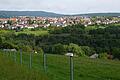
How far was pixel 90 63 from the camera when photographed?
18359 mm

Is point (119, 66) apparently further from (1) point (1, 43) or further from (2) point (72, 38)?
(2) point (72, 38)

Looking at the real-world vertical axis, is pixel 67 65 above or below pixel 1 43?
above

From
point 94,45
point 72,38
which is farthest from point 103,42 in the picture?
point 72,38

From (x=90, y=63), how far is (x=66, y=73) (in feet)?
8.97

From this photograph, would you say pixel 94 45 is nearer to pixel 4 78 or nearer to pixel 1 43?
pixel 1 43

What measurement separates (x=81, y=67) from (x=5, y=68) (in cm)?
424

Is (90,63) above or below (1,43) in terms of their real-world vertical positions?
above

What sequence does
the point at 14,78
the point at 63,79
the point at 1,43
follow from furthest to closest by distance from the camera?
the point at 1,43 < the point at 63,79 < the point at 14,78

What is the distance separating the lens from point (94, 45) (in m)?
56.5

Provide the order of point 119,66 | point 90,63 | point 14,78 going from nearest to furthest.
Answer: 1. point 14,78
2. point 119,66
3. point 90,63

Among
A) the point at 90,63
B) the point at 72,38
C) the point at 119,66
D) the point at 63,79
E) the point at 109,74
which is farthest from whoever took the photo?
the point at 72,38

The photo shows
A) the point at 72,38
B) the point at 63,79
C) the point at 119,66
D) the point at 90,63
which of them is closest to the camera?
the point at 63,79

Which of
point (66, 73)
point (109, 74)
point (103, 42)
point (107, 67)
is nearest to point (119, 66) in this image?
point (107, 67)

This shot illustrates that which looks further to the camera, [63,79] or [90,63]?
[90,63]
